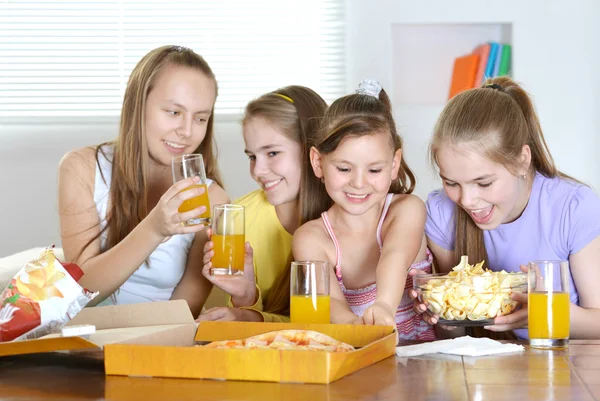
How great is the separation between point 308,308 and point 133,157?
0.99 m

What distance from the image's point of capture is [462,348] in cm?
139

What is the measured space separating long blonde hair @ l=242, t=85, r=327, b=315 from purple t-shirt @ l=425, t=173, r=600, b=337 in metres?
0.42

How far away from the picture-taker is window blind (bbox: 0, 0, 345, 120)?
14.0 ft

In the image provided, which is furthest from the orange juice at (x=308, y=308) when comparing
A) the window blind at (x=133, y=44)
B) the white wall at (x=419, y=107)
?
the window blind at (x=133, y=44)

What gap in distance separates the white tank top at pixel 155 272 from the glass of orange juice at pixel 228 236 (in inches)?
20.7

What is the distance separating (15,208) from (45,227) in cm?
19

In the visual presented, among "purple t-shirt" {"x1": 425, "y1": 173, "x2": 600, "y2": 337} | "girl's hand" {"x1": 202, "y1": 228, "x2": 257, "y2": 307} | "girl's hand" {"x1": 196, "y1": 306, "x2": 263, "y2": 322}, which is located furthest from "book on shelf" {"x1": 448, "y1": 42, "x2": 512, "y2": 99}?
"girl's hand" {"x1": 196, "y1": 306, "x2": 263, "y2": 322}

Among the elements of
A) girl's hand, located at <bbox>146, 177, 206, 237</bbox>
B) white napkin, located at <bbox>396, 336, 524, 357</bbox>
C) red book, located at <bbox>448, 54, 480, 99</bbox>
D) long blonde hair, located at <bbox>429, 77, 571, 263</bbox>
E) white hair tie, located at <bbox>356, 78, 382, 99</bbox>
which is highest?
red book, located at <bbox>448, 54, 480, 99</bbox>

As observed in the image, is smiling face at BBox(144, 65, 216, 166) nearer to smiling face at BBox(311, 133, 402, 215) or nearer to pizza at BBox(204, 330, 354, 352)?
smiling face at BBox(311, 133, 402, 215)

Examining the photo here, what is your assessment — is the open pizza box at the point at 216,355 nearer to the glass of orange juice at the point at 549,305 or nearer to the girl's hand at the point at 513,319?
the glass of orange juice at the point at 549,305

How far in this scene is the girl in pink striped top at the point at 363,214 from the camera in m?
2.17

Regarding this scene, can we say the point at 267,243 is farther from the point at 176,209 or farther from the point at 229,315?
the point at 176,209

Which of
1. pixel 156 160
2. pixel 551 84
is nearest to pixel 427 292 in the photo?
pixel 156 160

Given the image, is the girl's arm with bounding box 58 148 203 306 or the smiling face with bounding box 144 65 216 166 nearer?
the girl's arm with bounding box 58 148 203 306
